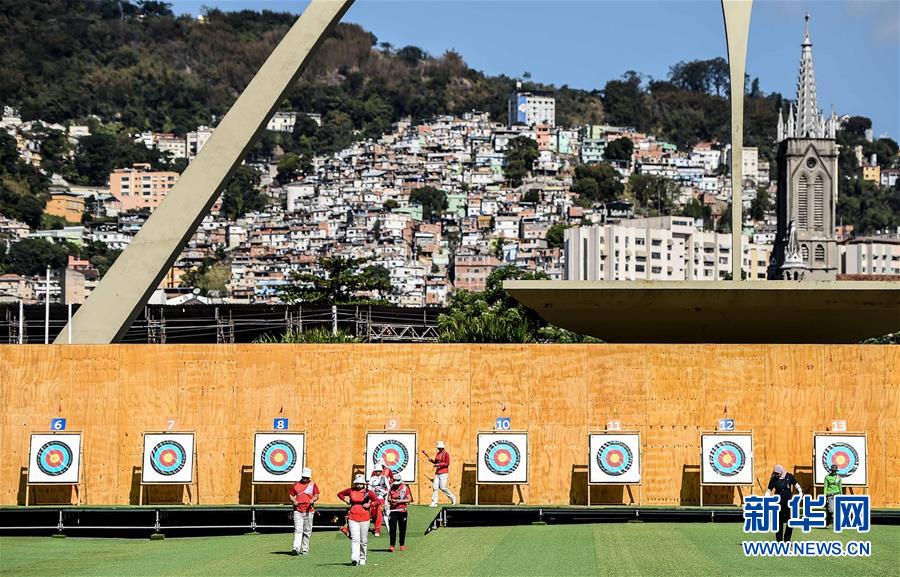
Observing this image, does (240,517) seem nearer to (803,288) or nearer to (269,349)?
(269,349)

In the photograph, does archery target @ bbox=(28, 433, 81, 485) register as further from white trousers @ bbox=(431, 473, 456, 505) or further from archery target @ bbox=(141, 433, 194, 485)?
white trousers @ bbox=(431, 473, 456, 505)

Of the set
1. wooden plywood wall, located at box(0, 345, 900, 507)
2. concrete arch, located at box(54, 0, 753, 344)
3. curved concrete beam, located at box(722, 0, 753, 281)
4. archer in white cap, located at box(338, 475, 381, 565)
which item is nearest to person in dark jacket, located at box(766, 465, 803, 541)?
wooden plywood wall, located at box(0, 345, 900, 507)

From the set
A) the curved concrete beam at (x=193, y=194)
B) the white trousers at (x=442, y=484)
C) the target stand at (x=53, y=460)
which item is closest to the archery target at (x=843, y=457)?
the white trousers at (x=442, y=484)

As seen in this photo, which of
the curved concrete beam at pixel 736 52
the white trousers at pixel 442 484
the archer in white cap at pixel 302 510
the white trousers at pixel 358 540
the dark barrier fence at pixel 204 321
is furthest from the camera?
the dark barrier fence at pixel 204 321

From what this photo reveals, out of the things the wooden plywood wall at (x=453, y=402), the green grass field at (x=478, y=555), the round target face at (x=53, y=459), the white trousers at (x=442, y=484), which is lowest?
the green grass field at (x=478, y=555)

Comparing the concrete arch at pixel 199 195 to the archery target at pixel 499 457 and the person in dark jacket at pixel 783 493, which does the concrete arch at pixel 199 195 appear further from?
→ the person in dark jacket at pixel 783 493

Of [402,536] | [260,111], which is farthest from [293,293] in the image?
[402,536]

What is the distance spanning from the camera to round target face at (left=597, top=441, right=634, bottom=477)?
87.6 ft

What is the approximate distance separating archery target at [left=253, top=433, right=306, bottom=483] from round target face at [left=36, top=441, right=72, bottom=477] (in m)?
3.43

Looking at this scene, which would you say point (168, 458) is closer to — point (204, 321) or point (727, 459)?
point (727, 459)

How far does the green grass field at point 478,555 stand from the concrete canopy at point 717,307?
207 inches

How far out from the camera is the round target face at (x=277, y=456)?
26.8 metres

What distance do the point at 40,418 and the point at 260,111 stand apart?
25.1 feet

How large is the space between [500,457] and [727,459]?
13.5 ft
